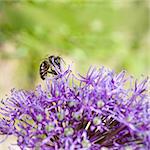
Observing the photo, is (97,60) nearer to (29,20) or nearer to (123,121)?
(29,20)

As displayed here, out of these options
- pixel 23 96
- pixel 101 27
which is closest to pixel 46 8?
pixel 101 27

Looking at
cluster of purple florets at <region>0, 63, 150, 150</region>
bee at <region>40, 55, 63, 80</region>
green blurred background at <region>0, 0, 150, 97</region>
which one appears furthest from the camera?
green blurred background at <region>0, 0, 150, 97</region>

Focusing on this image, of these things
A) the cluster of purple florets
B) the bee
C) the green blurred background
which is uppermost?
the green blurred background

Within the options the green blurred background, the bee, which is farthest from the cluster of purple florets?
the green blurred background

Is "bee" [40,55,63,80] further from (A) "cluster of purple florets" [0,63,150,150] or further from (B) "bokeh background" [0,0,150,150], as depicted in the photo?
(B) "bokeh background" [0,0,150,150]

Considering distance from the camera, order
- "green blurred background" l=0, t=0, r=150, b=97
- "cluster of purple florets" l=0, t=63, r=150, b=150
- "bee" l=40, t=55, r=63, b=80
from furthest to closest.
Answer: "green blurred background" l=0, t=0, r=150, b=97 < "bee" l=40, t=55, r=63, b=80 < "cluster of purple florets" l=0, t=63, r=150, b=150

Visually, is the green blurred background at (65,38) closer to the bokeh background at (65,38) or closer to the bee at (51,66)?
the bokeh background at (65,38)
